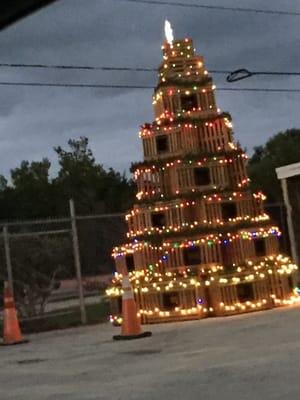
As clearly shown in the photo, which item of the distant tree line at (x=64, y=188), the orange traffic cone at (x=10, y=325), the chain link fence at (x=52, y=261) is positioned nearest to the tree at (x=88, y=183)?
the distant tree line at (x=64, y=188)

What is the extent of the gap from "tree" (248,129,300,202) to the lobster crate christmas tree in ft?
58.1

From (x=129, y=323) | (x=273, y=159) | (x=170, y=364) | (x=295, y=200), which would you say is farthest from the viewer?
(x=273, y=159)

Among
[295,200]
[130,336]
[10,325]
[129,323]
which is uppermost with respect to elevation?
Result: [295,200]

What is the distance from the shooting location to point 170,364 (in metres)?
8.96

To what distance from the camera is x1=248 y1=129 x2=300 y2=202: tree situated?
3716 centimetres

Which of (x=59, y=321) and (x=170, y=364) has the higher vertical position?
(x=59, y=321)

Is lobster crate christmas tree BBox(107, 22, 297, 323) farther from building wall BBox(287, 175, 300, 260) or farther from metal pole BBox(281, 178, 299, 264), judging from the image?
building wall BBox(287, 175, 300, 260)

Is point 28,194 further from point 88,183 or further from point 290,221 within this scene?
point 290,221

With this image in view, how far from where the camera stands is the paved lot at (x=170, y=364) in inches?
281

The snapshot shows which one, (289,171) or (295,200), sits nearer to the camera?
(289,171)

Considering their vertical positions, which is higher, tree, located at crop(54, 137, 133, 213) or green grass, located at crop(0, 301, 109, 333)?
tree, located at crop(54, 137, 133, 213)

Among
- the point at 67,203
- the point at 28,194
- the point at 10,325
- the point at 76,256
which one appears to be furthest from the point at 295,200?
the point at 28,194

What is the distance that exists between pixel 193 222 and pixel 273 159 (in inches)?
1255

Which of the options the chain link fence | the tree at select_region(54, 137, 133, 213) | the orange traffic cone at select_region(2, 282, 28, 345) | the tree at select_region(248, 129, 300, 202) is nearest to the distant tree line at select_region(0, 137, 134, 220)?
the tree at select_region(54, 137, 133, 213)
